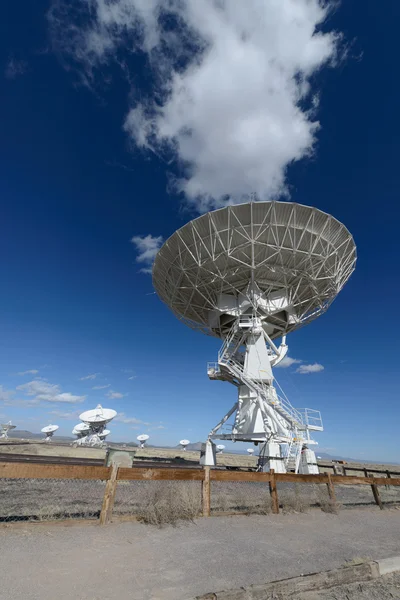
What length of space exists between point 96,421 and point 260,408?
3493 cm

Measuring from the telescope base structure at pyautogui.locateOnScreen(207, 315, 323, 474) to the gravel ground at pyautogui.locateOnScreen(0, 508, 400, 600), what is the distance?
10082 mm

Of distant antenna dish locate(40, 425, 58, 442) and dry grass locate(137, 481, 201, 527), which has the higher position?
distant antenna dish locate(40, 425, 58, 442)

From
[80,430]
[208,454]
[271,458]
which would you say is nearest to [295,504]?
[271,458]

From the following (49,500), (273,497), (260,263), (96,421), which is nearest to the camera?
(273,497)

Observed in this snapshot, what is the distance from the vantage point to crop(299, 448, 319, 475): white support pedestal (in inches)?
626

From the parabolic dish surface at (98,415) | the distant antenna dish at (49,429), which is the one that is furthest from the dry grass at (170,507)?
the distant antenna dish at (49,429)

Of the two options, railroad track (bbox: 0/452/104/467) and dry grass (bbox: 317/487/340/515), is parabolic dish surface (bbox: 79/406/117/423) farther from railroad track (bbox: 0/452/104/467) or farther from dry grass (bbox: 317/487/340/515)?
dry grass (bbox: 317/487/340/515)

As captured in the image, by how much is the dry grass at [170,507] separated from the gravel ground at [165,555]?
26 centimetres

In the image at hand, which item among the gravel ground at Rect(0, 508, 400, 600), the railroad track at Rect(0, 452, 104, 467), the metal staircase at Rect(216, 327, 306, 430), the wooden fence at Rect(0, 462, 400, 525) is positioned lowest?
the gravel ground at Rect(0, 508, 400, 600)

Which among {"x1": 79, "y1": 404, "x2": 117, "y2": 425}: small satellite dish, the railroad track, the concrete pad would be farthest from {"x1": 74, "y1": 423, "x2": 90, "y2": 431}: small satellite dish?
the concrete pad

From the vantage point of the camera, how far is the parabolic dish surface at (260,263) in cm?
1900

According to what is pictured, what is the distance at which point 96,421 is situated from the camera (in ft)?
152

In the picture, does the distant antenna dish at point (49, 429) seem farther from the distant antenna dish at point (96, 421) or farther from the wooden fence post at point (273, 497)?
the wooden fence post at point (273, 497)

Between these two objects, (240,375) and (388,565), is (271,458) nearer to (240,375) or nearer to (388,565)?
(240,375)
